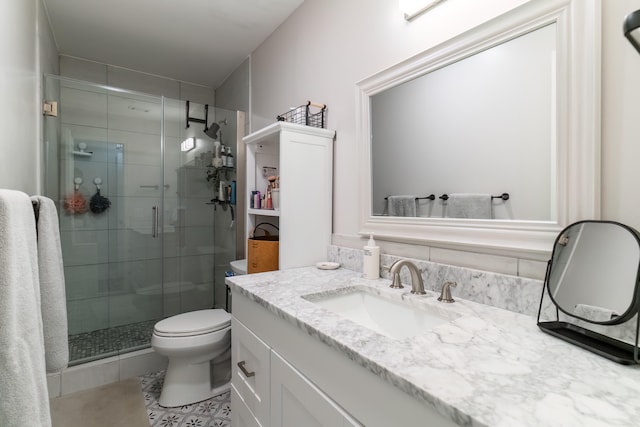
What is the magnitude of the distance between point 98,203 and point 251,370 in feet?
6.60

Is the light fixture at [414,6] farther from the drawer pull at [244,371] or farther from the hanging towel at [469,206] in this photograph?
the drawer pull at [244,371]

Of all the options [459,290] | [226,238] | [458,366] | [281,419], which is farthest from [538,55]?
[226,238]

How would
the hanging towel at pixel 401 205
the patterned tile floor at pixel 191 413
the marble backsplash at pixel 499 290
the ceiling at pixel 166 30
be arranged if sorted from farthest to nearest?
the ceiling at pixel 166 30 < the patterned tile floor at pixel 191 413 < the hanging towel at pixel 401 205 < the marble backsplash at pixel 499 290

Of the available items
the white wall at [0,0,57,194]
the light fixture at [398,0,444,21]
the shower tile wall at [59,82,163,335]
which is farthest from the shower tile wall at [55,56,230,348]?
the light fixture at [398,0,444,21]

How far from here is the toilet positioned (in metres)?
1.67

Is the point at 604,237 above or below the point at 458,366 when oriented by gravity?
above

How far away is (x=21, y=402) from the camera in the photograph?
551 mm

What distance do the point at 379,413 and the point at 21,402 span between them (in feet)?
2.18

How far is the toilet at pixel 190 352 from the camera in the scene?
167 cm

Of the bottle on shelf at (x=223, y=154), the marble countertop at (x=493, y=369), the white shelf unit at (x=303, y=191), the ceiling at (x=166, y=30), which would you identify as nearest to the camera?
the marble countertop at (x=493, y=369)

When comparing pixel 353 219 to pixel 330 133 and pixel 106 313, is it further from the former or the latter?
pixel 106 313

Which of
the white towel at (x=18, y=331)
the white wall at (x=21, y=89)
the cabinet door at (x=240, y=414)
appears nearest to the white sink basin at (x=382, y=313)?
the cabinet door at (x=240, y=414)

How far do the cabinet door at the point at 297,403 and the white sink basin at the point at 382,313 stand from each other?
259 millimetres

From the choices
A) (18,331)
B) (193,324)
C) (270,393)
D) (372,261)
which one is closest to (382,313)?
(372,261)
